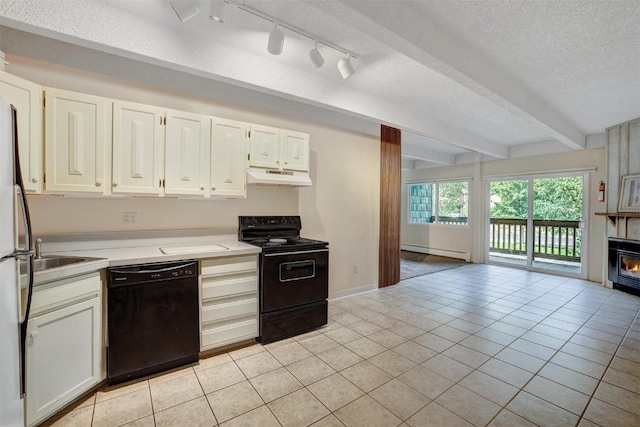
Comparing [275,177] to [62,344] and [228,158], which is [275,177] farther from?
[62,344]

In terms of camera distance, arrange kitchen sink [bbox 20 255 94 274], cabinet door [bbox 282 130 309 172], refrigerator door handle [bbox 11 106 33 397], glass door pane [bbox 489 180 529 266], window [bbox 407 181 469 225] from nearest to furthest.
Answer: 1. refrigerator door handle [bbox 11 106 33 397]
2. kitchen sink [bbox 20 255 94 274]
3. cabinet door [bbox 282 130 309 172]
4. glass door pane [bbox 489 180 529 266]
5. window [bbox 407 181 469 225]

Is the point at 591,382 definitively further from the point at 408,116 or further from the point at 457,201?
the point at 457,201

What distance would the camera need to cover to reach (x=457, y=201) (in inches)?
292

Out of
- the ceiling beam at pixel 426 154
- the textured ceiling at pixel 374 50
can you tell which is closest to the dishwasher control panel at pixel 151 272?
the textured ceiling at pixel 374 50

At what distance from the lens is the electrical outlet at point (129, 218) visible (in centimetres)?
261

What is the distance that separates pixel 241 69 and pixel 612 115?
5.30 meters

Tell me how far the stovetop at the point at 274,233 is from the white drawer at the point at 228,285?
0.33 m

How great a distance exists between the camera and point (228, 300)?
2609mm

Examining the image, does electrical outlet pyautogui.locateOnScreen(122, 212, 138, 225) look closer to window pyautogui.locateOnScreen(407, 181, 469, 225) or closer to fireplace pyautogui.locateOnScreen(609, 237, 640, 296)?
Result: fireplace pyautogui.locateOnScreen(609, 237, 640, 296)

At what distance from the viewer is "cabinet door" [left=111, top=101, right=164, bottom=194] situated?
2.29 meters

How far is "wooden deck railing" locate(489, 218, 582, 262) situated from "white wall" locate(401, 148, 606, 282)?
32 centimetres

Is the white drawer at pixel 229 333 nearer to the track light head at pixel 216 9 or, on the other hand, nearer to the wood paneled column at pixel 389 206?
the track light head at pixel 216 9

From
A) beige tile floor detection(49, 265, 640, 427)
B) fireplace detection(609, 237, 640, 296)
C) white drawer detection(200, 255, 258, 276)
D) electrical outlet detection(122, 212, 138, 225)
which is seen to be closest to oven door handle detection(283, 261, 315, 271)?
white drawer detection(200, 255, 258, 276)

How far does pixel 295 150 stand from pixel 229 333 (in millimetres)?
1984
